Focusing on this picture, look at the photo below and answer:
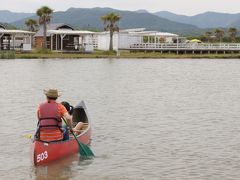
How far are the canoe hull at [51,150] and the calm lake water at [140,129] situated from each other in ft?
0.62

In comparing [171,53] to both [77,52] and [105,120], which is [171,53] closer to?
[77,52]

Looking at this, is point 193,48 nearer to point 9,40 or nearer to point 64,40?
point 64,40

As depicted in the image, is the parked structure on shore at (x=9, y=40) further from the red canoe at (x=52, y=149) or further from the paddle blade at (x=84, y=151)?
the red canoe at (x=52, y=149)

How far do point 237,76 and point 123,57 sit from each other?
97.9ft

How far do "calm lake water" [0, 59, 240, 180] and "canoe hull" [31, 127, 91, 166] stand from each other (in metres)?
0.19

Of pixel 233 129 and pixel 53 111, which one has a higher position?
pixel 53 111

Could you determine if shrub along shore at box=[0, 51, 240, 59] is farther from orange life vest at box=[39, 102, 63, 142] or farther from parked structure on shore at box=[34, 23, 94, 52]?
orange life vest at box=[39, 102, 63, 142]

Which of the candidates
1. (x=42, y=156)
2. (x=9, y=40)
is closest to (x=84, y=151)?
(x=42, y=156)

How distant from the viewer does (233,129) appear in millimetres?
21031

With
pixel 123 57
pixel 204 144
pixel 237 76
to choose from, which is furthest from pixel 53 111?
pixel 123 57

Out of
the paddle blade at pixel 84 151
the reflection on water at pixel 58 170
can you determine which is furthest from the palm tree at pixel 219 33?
the reflection on water at pixel 58 170

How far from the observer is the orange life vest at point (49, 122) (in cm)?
1417

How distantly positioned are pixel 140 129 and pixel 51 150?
279 inches

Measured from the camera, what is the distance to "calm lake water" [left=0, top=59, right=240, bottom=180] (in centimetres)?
1470
